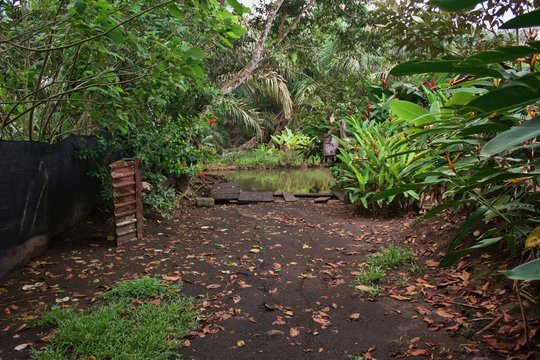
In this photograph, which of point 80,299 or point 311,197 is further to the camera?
point 311,197

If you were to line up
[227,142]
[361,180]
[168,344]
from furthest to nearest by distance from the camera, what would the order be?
1. [227,142]
2. [361,180]
3. [168,344]

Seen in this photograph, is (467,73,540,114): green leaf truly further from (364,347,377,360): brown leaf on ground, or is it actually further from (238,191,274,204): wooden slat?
(238,191,274,204): wooden slat

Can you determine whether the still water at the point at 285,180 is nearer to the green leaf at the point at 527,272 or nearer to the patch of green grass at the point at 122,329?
the patch of green grass at the point at 122,329

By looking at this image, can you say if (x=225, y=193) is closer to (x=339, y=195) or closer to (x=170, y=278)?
(x=339, y=195)

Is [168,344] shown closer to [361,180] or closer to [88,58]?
[88,58]

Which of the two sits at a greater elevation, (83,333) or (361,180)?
(361,180)

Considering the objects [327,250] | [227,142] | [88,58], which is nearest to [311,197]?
[327,250]

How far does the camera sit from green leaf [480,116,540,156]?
2.58 ft

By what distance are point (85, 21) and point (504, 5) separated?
8.35ft

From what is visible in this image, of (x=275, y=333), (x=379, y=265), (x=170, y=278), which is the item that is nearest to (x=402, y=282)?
(x=379, y=265)

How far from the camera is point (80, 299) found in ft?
9.34

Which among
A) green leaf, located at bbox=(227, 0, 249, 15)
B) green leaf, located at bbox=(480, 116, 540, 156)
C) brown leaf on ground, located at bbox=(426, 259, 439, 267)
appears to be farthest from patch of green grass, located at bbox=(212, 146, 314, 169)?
green leaf, located at bbox=(480, 116, 540, 156)

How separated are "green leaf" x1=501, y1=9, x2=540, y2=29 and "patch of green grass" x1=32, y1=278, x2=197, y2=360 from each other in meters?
2.03

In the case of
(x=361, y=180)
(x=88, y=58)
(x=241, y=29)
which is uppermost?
(x=88, y=58)
